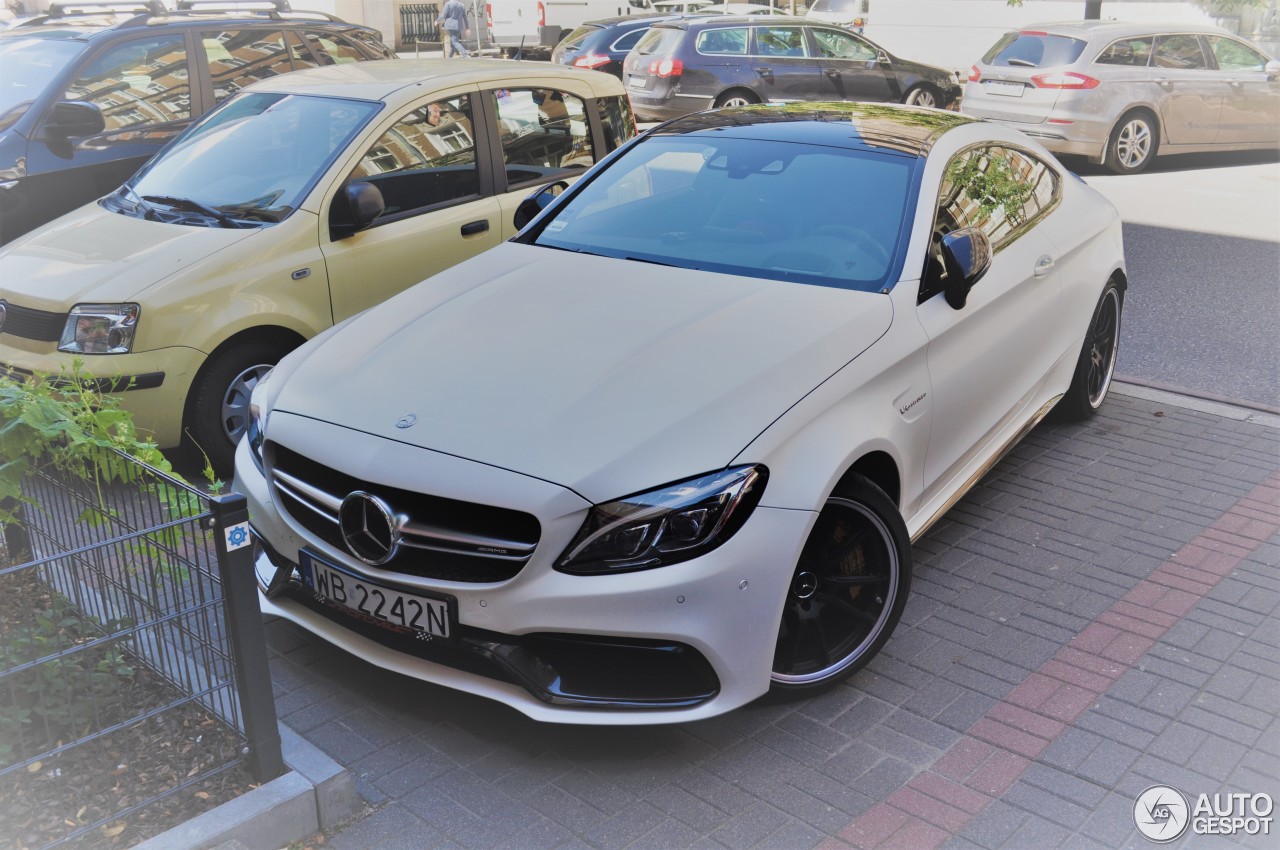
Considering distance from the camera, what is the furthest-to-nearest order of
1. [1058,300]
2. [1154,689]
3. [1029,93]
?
[1029,93] < [1058,300] < [1154,689]

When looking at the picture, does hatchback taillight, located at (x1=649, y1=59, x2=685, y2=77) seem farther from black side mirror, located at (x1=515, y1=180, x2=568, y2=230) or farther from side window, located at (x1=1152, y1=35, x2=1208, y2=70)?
black side mirror, located at (x1=515, y1=180, x2=568, y2=230)

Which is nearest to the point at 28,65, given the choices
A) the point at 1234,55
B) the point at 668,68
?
the point at 668,68

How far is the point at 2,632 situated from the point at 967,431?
3.25 meters

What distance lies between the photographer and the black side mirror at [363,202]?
5496mm

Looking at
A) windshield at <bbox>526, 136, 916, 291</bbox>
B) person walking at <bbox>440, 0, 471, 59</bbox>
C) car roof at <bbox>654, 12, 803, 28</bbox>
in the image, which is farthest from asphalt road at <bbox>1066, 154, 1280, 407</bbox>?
person walking at <bbox>440, 0, 471, 59</bbox>

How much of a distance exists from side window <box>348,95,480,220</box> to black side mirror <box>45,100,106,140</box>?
97.6 inches

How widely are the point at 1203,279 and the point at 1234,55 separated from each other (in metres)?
6.66

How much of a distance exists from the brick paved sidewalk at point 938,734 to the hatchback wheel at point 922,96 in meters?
13.0

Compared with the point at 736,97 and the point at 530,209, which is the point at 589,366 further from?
the point at 736,97

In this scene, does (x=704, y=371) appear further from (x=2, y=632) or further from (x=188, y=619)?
(x=2, y=632)

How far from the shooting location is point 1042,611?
14.2 feet

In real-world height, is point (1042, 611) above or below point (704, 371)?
below

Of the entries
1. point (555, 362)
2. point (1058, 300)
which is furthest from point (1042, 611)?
point (555, 362)

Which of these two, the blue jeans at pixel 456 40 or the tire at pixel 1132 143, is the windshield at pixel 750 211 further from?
the blue jeans at pixel 456 40
